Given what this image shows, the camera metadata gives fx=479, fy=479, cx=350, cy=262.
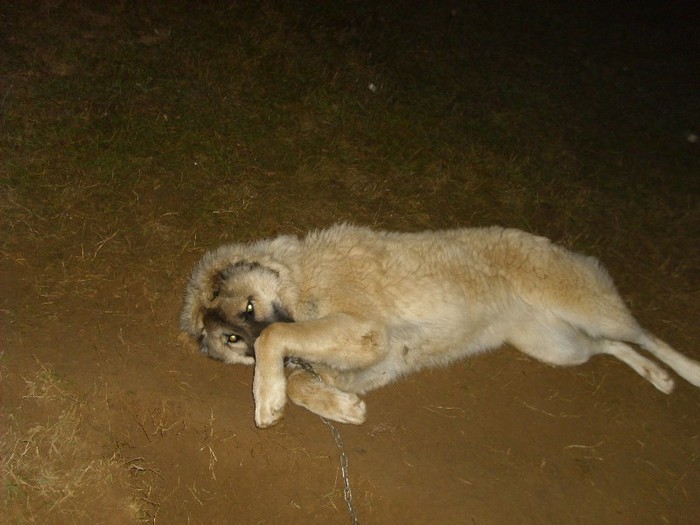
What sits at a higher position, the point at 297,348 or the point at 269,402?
the point at 297,348

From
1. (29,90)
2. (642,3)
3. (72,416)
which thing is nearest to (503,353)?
Result: (72,416)

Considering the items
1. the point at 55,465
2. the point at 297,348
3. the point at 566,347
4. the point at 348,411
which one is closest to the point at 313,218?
the point at 297,348

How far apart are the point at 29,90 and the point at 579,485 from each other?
740 centimetres

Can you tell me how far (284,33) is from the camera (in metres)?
7.61

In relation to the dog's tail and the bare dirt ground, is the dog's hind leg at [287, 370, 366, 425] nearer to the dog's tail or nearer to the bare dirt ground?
the bare dirt ground

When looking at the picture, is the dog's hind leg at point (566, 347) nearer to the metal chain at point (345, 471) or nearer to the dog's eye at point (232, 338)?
the metal chain at point (345, 471)

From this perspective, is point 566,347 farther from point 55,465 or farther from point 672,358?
point 55,465

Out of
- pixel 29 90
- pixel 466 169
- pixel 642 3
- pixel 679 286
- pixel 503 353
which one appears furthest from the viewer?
pixel 642 3

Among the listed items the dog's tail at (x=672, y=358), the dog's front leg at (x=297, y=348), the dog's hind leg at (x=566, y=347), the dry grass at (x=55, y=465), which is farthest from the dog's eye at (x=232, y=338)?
the dog's tail at (x=672, y=358)

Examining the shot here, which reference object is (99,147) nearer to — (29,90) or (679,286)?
(29,90)

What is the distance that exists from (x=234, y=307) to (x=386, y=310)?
125 centimetres

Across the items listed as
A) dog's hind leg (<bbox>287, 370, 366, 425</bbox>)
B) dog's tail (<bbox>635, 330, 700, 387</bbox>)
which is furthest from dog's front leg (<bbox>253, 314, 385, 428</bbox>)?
dog's tail (<bbox>635, 330, 700, 387</bbox>)

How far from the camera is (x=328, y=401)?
389 cm

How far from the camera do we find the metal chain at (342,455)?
377 centimetres
